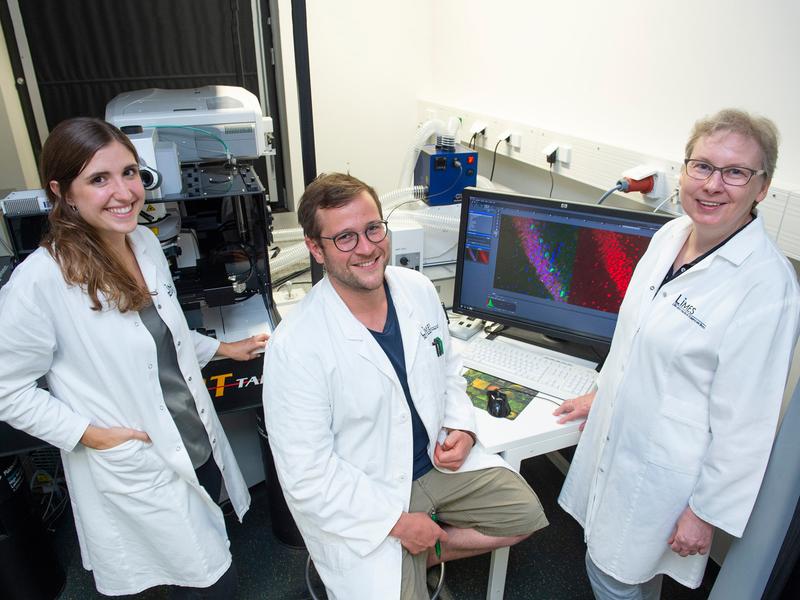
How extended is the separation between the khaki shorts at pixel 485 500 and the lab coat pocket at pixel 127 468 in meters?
0.61

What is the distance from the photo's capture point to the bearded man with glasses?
1.22m

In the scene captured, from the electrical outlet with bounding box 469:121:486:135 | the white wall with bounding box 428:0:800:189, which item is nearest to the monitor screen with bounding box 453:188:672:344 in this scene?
the white wall with bounding box 428:0:800:189

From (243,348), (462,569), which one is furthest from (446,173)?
(462,569)

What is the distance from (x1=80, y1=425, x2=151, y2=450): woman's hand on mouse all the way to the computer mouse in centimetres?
88

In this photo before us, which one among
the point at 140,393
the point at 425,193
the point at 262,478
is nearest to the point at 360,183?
the point at 140,393

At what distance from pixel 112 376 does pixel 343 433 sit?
520 millimetres

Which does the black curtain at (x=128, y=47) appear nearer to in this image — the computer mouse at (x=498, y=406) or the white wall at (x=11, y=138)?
the white wall at (x=11, y=138)

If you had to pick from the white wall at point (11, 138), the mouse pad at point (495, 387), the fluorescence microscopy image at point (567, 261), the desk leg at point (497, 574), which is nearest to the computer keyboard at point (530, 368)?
the mouse pad at point (495, 387)

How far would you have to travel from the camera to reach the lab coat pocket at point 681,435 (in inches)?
43.4

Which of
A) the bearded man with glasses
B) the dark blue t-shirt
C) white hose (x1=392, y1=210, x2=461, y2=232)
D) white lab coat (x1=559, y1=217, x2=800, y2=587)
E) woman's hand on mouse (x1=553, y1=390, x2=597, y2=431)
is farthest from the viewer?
white hose (x1=392, y1=210, x2=461, y2=232)

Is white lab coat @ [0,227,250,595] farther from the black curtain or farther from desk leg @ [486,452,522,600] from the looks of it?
the black curtain

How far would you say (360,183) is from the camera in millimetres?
1300

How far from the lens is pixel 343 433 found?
50.7 inches

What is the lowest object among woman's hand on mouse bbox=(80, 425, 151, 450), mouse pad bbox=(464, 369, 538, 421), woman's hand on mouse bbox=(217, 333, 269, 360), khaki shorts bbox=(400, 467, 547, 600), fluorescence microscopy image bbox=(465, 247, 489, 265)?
khaki shorts bbox=(400, 467, 547, 600)
